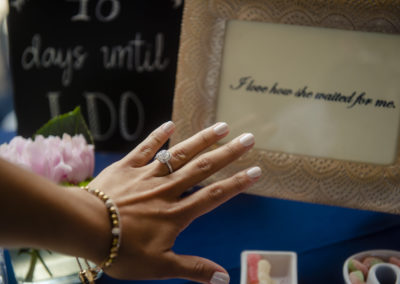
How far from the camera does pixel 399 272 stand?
1.78ft

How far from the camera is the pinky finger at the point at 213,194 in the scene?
1.76ft

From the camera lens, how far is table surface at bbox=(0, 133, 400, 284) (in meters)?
0.67

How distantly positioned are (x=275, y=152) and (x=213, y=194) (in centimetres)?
19

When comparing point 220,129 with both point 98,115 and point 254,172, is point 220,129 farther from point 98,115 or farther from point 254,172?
point 98,115

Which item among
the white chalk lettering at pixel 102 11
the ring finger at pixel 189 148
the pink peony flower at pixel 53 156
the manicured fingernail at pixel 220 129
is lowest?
the pink peony flower at pixel 53 156

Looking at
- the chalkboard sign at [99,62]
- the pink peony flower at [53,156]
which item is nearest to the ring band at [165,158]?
the pink peony flower at [53,156]

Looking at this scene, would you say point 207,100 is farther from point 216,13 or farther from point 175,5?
point 175,5

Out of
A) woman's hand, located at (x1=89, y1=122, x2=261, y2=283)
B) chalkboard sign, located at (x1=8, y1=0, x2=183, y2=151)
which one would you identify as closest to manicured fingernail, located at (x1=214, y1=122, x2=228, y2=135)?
woman's hand, located at (x1=89, y1=122, x2=261, y2=283)

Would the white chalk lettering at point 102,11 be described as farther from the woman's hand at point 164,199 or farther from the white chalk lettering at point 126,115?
the woman's hand at point 164,199

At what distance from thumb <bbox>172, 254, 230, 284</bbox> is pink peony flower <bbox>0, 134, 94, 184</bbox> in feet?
0.63

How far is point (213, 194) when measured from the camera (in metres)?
0.54

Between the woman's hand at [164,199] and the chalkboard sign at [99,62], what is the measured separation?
319 mm

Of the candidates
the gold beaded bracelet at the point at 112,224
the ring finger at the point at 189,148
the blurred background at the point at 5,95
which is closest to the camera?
the gold beaded bracelet at the point at 112,224

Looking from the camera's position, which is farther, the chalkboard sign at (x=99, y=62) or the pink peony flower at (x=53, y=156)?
the chalkboard sign at (x=99, y=62)
